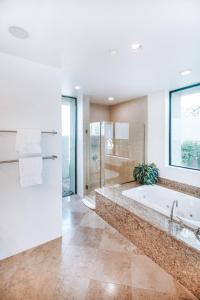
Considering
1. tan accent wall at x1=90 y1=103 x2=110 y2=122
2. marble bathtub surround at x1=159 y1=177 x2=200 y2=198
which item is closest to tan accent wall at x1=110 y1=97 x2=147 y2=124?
tan accent wall at x1=90 y1=103 x2=110 y2=122

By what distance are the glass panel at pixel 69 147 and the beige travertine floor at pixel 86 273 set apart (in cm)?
164

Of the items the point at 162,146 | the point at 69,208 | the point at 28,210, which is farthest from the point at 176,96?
the point at 28,210

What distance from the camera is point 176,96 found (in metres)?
3.35

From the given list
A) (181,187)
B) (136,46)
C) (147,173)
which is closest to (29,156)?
(136,46)

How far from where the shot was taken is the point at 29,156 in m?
2.01

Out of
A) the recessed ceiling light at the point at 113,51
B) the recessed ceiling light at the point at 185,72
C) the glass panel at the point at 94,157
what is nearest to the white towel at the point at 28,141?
the recessed ceiling light at the point at 113,51

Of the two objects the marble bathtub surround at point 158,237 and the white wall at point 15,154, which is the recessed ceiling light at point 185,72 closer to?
the white wall at point 15,154

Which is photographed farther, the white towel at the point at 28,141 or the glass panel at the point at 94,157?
the glass panel at the point at 94,157

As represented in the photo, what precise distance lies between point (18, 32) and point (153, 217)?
244 centimetres

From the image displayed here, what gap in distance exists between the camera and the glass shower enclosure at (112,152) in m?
3.63

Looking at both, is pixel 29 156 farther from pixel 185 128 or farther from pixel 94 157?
pixel 185 128

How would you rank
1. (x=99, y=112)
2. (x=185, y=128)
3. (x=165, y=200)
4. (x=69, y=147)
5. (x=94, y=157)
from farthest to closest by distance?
(x=99, y=112) → (x=69, y=147) → (x=94, y=157) → (x=185, y=128) → (x=165, y=200)

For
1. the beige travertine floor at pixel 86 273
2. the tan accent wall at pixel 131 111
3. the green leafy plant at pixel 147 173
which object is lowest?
the beige travertine floor at pixel 86 273

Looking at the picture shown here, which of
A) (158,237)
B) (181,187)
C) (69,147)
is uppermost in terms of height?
(69,147)
